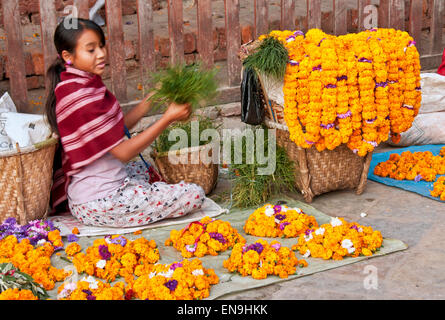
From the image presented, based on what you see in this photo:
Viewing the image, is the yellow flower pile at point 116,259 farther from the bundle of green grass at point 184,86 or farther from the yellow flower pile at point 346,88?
the yellow flower pile at point 346,88

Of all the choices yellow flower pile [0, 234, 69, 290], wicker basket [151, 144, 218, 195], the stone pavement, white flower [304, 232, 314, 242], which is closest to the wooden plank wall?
wicker basket [151, 144, 218, 195]

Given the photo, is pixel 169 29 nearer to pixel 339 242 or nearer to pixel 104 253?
pixel 104 253

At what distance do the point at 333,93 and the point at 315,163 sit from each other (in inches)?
20.8

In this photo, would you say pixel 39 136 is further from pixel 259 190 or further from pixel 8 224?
pixel 259 190

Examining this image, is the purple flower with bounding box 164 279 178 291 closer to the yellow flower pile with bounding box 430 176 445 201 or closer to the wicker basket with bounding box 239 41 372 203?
the wicker basket with bounding box 239 41 372 203

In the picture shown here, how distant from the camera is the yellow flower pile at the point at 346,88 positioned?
353cm

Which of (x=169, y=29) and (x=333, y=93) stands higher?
(x=169, y=29)

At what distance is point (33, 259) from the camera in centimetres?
293

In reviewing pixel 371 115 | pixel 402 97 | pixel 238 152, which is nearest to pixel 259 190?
pixel 238 152

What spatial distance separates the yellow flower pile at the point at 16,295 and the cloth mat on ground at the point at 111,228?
3.34 ft

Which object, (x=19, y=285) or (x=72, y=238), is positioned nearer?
(x=19, y=285)

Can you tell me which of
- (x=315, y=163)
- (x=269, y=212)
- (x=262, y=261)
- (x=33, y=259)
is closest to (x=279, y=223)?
(x=269, y=212)

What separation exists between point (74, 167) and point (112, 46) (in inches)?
53.7

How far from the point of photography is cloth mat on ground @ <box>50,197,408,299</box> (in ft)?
8.97
